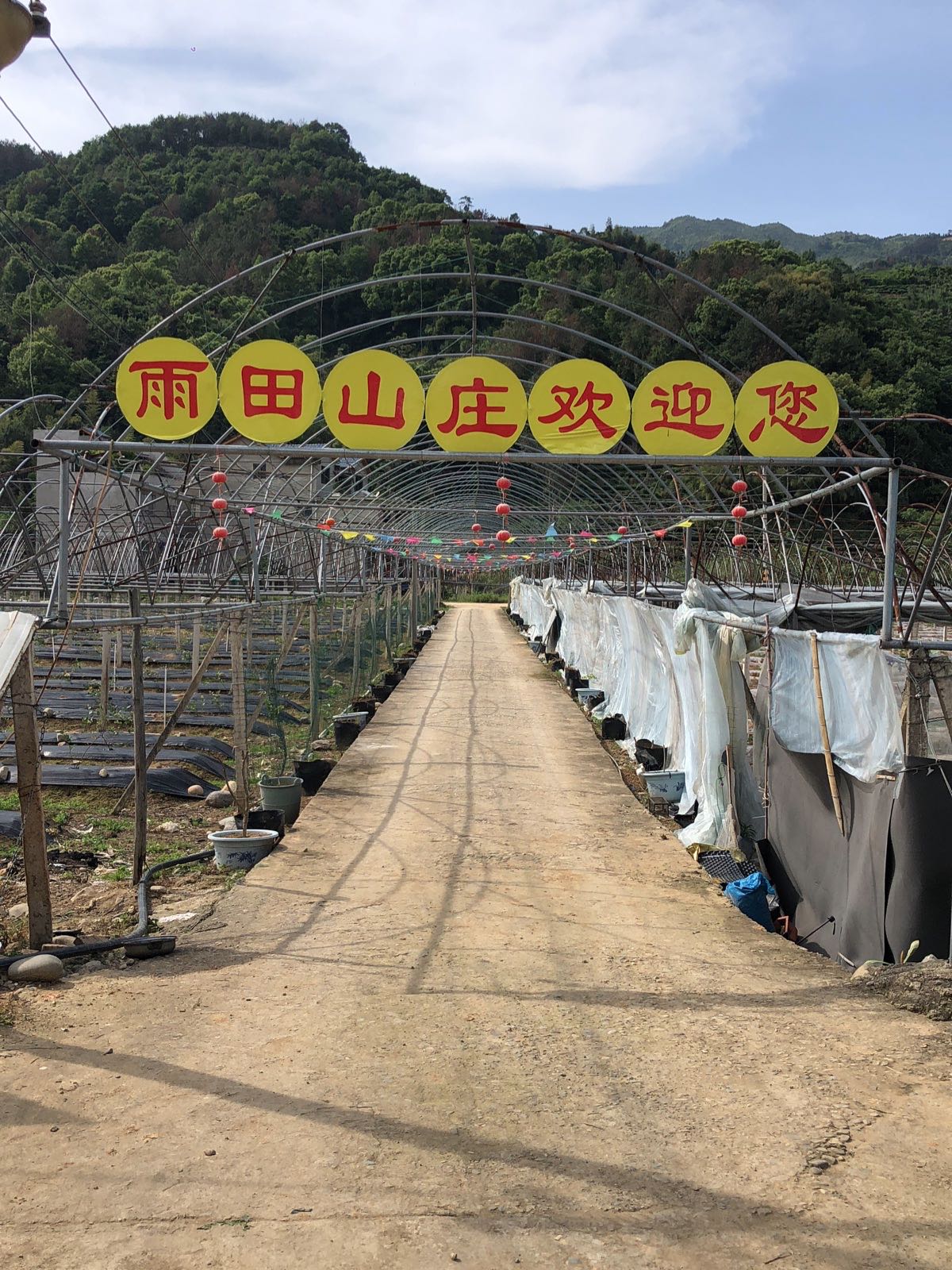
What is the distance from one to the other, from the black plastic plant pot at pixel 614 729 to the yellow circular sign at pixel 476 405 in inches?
315

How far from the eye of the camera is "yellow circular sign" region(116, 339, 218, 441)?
21.7 feet

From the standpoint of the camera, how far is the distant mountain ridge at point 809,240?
98.8 metres

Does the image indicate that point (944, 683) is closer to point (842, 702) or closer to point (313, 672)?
point (842, 702)

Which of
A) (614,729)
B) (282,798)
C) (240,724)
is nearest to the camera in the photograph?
(240,724)

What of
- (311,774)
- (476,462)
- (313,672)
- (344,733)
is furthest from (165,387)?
(476,462)

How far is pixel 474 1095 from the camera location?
3.87 metres

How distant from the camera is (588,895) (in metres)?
6.76

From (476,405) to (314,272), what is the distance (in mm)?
11489

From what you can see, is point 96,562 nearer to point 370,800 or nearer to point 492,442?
point 370,800

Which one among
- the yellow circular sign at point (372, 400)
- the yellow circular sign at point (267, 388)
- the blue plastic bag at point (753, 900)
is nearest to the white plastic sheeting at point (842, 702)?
the blue plastic bag at point (753, 900)

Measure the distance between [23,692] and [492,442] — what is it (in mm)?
3374

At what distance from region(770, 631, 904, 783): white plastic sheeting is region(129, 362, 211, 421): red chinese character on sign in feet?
14.2

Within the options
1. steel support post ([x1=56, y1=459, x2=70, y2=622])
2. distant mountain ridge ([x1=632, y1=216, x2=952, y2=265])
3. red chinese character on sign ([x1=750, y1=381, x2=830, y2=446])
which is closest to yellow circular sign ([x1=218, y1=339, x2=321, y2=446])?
steel support post ([x1=56, y1=459, x2=70, y2=622])

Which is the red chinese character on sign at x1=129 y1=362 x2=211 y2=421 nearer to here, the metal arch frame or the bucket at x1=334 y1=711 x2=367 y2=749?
the metal arch frame
